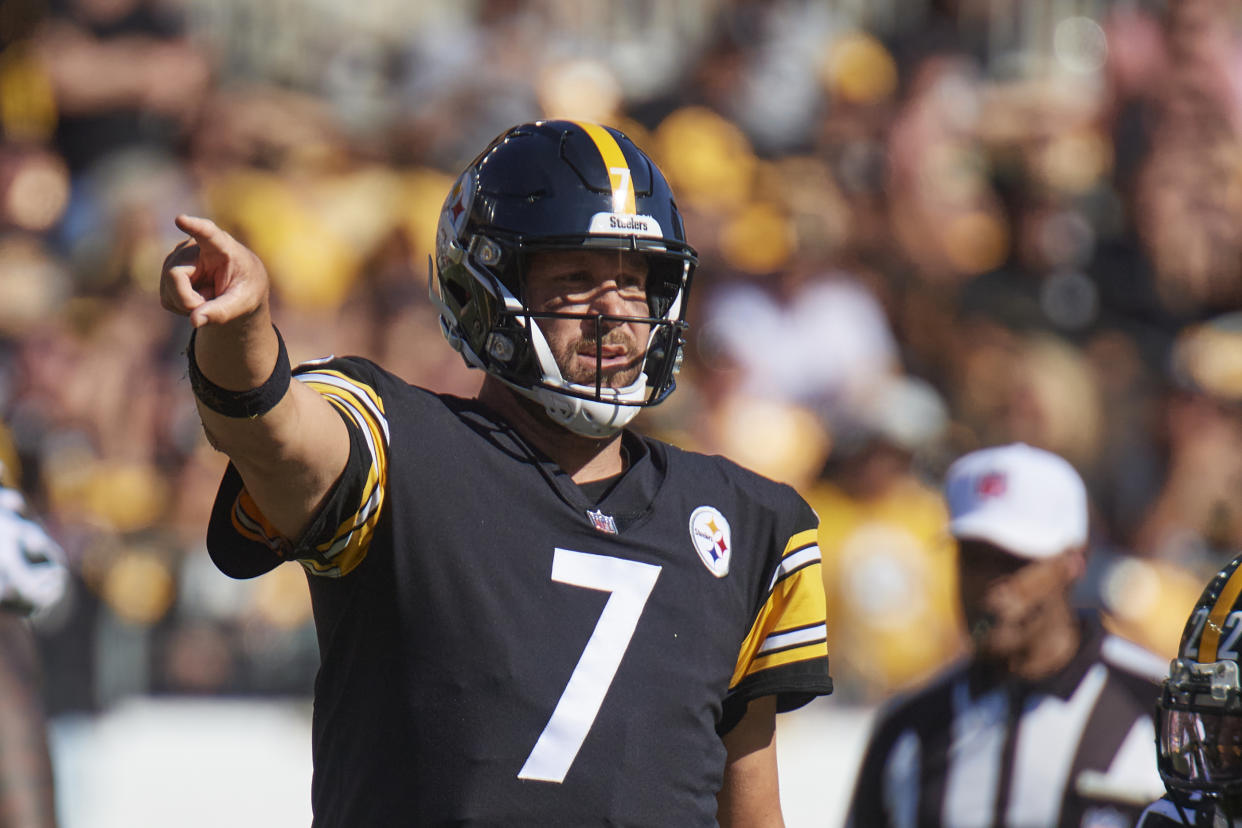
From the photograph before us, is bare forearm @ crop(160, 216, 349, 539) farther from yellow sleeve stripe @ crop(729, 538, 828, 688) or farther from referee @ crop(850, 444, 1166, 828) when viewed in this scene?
referee @ crop(850, 444, 1166, 828)

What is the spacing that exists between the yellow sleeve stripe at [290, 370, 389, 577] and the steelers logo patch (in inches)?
22.6

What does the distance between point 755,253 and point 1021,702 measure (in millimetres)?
4127

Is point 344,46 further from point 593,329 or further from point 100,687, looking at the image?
point 593,329

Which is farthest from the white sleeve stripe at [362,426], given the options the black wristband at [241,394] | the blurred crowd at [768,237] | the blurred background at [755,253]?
the blurred crowd at [768,237]

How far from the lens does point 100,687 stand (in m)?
5.63

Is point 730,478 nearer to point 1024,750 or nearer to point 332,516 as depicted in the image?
point 332,516

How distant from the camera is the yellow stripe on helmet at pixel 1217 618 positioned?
267 centimetres

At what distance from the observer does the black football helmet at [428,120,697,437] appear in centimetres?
268

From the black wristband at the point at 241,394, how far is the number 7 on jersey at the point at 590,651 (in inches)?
22.6

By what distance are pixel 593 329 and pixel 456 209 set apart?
377mm

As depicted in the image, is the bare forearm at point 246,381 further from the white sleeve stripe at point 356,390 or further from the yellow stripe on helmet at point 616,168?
the yellow stripe on helmet at point 616,168

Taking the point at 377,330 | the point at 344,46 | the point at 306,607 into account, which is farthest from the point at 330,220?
the point at 306,607

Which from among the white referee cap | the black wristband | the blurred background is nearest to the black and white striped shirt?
the white referee cap

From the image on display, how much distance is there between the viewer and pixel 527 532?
255 cm
